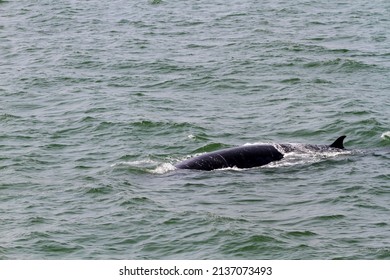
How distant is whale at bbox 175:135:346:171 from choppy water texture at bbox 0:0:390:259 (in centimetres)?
23

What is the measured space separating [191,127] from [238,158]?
4643 millimetres

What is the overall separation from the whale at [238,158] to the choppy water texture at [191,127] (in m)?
0.23

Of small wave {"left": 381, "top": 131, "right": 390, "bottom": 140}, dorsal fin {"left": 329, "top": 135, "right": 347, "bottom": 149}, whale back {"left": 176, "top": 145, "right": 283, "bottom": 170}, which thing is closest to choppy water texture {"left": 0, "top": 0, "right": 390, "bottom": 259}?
small wave {"left": 381, "top": 131, "right": 390, "bottom": 140}

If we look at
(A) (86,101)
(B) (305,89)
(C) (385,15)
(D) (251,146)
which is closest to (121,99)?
(A) (86,101)

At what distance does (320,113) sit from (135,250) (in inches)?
478

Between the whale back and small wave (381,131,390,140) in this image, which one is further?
small wave (381,131,390,140)

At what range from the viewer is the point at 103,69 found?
3659 cm

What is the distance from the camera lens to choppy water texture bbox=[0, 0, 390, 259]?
1978cm

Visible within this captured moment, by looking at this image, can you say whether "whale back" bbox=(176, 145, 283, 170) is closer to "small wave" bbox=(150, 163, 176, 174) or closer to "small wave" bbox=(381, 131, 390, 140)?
"small wave" bbox=(150, 163, 176, 174)

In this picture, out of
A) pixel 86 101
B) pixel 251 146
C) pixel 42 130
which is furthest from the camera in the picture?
pixel 86 101

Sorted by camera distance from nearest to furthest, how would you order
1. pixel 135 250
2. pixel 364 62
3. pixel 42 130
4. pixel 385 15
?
pixel 135 250, pixel 42 130, pixel 364 62, pixel 385 15

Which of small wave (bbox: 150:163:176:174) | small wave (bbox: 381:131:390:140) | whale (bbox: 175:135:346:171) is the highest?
whale (bbox: 175:135:346:171)

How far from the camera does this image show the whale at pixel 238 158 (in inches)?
930

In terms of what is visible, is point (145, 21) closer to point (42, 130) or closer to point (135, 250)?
point (42, 130)
